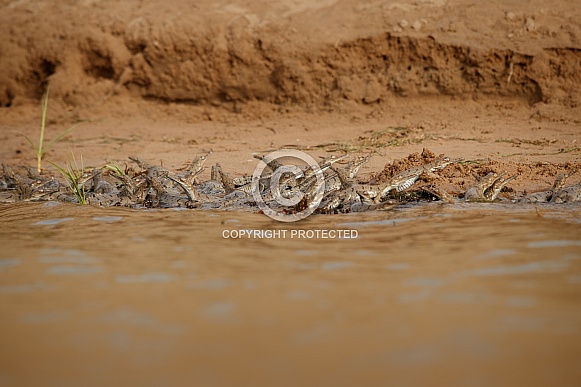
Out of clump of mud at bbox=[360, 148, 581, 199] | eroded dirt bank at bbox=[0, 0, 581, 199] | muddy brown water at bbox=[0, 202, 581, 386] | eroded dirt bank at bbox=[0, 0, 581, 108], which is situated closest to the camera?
muddy brown water at bbox=[0, 202, 581, 386]

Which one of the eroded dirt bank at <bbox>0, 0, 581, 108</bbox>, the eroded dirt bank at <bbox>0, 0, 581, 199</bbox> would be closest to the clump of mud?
the eroded dirt bank at <bbox>0, 0, 581, 199</bbox>

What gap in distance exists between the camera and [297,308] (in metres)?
2.45

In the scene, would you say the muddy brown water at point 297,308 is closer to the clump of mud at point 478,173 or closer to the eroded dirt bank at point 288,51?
the clump of mud at point 478,173

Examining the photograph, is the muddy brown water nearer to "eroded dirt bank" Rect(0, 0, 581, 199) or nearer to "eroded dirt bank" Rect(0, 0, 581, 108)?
"eroded dirt bank" Rect(0, 0, 581, 199)

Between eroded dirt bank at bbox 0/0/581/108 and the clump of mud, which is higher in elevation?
eroded dirt bank at bbox 0/0/581/108

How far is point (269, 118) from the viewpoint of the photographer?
347 inches

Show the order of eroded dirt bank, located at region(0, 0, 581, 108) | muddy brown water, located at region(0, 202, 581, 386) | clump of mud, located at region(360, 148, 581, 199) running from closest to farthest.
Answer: muddy brown water, located at region(0, 202, 581, 386), clump of mud, located at region(360, 148, 581, 199), eroded dirt bank, located at region(0, 0, 581, 108)

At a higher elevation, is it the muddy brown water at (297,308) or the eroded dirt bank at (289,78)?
the eroded dirt bank at (289,78)

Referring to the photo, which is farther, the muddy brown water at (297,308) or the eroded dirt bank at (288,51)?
the eroded dirt bank at (288,51)

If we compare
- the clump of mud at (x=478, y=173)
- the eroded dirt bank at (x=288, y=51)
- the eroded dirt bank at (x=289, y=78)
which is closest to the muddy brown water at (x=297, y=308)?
the clump of mud at (x=478, y=173)

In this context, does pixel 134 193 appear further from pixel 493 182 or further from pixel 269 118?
pixel 269 118

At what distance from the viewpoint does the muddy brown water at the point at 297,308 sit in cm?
198

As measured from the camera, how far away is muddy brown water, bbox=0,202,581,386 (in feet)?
6.50

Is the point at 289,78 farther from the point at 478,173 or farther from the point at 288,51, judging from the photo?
the point at 478,173
